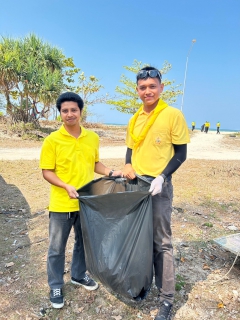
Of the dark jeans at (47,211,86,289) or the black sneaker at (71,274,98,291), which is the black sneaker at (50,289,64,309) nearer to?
the dark jeans at (47,211,86,289)

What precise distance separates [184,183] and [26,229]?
3734 millimetres

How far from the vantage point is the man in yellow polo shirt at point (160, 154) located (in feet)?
5.84

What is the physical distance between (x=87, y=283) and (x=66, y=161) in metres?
1.14

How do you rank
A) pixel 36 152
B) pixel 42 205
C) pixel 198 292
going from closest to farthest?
pixel 198 292 → pixel 42 205 → pixel 36 152

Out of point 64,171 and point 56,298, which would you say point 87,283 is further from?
point 64,171

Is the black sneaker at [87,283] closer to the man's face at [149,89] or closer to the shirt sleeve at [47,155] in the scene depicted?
the shirt sleeve at [47,155]

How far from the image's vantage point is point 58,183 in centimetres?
189

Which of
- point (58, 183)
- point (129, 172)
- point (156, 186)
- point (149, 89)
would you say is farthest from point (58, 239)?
point (149, 89)

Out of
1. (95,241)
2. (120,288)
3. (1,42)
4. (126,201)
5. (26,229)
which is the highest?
(1,42)

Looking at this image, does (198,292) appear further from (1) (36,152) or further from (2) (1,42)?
(2) (1,42)

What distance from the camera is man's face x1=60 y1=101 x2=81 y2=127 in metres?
1.90

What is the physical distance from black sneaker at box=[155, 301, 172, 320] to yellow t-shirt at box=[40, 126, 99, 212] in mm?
965

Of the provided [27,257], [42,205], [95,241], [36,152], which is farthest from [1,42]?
[95,241]

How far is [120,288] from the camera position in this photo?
5.66 ft
